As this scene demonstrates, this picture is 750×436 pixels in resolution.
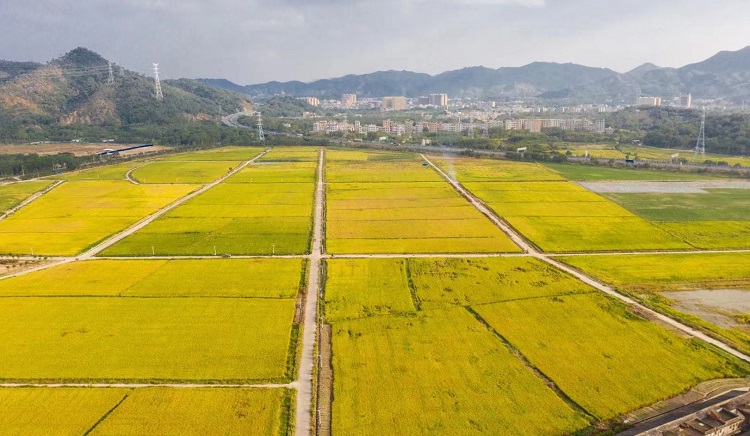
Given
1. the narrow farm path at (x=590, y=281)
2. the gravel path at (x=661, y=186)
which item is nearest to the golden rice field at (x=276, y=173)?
the narrow farm path at (x=590, y=281)

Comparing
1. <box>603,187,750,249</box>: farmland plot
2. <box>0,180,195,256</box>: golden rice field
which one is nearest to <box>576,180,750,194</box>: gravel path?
<box>603,187,750,249</box>: farmland plot

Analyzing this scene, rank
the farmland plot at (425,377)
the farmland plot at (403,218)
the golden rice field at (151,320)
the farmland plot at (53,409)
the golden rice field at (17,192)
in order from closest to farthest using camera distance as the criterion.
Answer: the farmland plot at (53,409)
the farmland plot at (425,377)
the golden rice field at (151,320)
the farmland plot at (403,218)
the golden rice field at (17,192)

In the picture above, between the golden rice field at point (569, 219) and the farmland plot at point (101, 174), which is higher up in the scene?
the farmland plot at point (101, 174)

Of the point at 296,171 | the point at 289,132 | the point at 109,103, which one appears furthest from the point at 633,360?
the point at 109,103

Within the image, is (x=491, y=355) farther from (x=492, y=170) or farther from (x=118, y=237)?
(x=492, y=170)

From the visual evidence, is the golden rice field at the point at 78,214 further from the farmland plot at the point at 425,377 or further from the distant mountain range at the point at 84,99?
the distant mountain range at the point at 84,99

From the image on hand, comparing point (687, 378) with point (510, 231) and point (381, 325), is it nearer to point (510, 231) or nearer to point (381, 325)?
point (381, 325)
